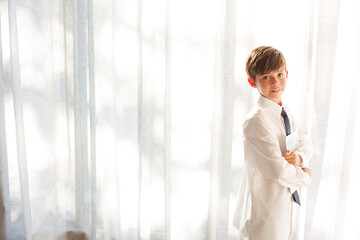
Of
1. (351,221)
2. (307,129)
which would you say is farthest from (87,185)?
(351,221)

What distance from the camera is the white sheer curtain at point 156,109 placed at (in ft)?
5.59

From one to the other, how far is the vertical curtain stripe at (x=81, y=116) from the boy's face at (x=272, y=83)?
3.05 feet

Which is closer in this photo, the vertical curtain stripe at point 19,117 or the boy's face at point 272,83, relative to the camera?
the boy's face at point 272,83

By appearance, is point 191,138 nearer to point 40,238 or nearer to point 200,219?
point 200,219

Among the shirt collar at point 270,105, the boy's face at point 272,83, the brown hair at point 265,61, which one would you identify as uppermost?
the brown hair at point 265,61

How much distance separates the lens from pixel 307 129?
5.74ft

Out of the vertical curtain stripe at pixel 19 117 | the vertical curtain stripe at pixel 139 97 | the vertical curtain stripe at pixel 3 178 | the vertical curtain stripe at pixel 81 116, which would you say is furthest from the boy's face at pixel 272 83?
the vertical curtain stripe at pixel 3 178

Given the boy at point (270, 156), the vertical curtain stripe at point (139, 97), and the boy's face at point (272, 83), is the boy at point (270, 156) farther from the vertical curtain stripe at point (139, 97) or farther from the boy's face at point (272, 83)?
the vertical curtain stripe at point (139, 97)

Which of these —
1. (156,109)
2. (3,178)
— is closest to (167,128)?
(156,109)

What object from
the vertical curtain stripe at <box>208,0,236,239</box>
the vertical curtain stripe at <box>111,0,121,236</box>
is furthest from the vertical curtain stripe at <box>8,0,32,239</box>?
the vertical curtain stripe at <box>208,0,236,239</box>

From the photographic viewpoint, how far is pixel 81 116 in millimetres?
1882

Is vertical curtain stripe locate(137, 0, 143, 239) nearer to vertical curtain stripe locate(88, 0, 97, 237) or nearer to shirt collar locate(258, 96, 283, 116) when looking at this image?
vertical curtain stripe locate(88, 0, 97, 237)

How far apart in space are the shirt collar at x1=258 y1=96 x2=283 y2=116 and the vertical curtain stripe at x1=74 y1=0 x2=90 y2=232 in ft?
3.06

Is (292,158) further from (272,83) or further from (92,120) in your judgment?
(92,120)
